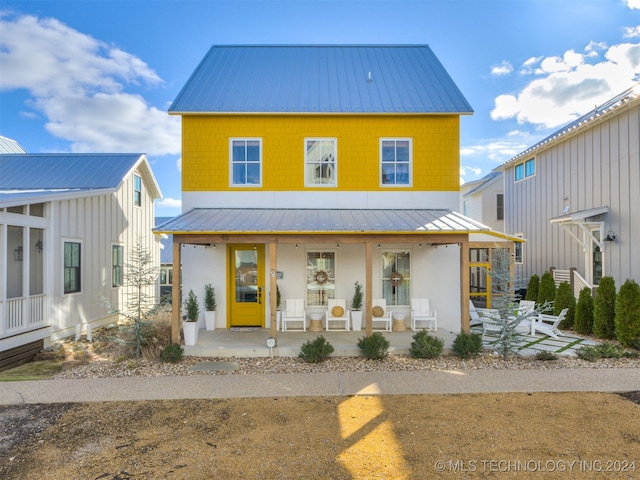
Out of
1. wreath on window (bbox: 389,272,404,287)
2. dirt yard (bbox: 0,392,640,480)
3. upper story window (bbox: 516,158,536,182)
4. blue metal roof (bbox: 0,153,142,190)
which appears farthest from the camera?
upper story window (bbox: 516,158,536,182)

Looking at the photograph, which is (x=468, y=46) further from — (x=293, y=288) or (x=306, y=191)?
(x=293, y=288)

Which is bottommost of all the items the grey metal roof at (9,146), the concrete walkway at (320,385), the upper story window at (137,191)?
the concrete walkway at (320,385)

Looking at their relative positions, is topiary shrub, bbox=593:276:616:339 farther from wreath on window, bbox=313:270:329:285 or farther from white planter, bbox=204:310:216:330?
white planter, bbox=204:310:216:330

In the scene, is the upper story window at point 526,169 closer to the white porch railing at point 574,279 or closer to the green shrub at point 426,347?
the white porch railing at point 574,279

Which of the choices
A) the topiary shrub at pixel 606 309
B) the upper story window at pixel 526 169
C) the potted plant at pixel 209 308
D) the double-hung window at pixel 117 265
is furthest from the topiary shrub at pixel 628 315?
the double-hung window at pixel 117 265

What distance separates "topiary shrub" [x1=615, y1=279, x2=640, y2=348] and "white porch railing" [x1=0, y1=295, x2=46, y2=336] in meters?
13.8

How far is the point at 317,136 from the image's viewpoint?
10.5 meters

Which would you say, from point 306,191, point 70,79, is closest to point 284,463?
point 306,191

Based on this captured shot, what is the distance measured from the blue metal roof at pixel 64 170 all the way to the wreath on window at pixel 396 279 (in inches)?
381

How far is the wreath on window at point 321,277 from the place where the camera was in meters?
10.2

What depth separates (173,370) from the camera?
7.27 m

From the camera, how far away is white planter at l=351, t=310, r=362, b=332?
32.5 feet

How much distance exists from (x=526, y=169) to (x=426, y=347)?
12.3 metres

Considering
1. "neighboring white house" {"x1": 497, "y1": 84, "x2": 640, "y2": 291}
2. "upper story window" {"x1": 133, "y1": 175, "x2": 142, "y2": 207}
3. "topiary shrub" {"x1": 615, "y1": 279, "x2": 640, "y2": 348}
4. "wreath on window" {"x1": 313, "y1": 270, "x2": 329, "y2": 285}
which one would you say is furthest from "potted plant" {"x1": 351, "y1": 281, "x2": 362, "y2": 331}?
"upper story window" {"x1": 133, "y1": 175, "x2": 142, "y2": 207}
